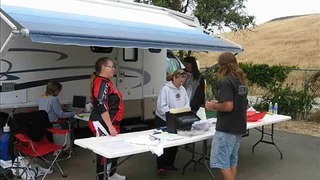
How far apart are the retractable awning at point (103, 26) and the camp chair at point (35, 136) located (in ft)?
4.40

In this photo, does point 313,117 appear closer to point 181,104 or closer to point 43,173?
point 181,104

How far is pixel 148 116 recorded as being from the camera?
840 cm

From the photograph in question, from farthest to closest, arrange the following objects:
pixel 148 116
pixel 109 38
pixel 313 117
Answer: pixel 313 117 → pixel 148 116 → pixel 109 38

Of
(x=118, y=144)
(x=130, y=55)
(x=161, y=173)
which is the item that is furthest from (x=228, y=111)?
(x=130, y=55)

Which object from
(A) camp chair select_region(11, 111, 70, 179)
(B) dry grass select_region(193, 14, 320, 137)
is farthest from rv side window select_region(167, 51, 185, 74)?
(B) dry grass select_region(193, 14, 320, 137)

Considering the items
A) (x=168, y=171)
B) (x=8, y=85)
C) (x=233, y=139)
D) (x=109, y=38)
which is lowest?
(x=168, y=171)

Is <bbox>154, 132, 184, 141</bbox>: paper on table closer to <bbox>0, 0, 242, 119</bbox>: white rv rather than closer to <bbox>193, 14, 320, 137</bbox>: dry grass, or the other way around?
<bbox>0, 0, 242, 119</bbox>: white rv

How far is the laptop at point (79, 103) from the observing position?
6.66m

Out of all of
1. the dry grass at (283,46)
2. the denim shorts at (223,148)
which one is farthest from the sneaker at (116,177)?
the dry grass at (283,46)

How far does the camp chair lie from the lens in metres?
4.97

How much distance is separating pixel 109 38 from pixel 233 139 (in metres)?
1.92

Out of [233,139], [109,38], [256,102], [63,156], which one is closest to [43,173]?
[63,156]

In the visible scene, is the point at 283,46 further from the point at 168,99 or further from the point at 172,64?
the point at 168,99

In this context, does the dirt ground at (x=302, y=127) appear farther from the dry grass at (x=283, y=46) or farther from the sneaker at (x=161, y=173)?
the dry grass at (x=283, y=46)
